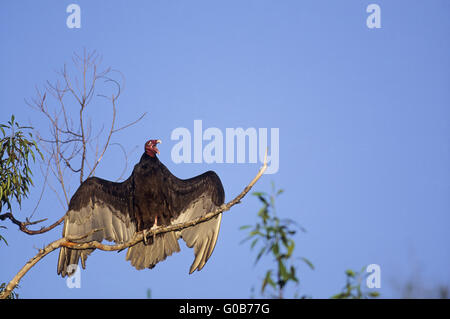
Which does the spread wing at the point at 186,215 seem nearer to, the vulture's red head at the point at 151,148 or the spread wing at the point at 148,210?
the spread wing at the point at 148,210

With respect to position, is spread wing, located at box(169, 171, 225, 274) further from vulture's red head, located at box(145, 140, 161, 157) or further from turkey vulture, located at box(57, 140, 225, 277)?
vulture's red head, located at box(145, 140, 161, 157)

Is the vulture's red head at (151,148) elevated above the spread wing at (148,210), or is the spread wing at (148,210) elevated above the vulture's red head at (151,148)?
the vulture's red head at (151,148)

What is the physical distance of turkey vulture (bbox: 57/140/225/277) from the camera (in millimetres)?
7883

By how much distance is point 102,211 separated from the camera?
8.07 metres

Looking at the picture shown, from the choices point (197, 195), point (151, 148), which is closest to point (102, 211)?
point (151, 148)

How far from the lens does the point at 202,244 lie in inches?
313

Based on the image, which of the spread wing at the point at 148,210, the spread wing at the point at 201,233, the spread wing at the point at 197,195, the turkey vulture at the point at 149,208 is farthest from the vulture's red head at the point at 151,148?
the spread wing at the point at 201,233

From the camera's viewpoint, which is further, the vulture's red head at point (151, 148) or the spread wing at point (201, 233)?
the vulture's red head at point (151, 148)

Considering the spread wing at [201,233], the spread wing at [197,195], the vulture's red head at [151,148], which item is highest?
the vulture's red head at [151,148]

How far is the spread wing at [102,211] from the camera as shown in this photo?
7.80 m
